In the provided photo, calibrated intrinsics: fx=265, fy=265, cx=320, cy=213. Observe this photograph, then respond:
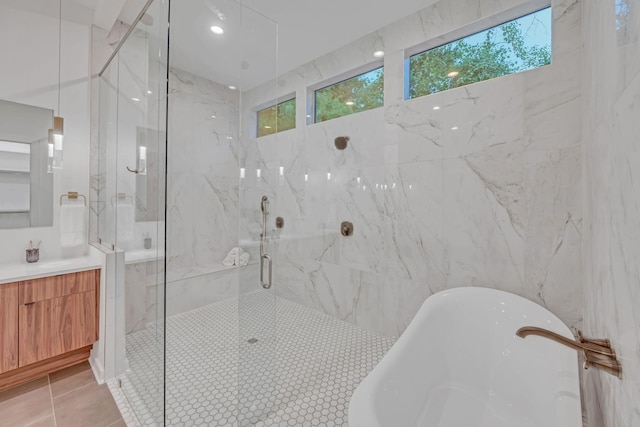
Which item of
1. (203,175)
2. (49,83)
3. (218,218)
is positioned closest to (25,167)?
(49,83)

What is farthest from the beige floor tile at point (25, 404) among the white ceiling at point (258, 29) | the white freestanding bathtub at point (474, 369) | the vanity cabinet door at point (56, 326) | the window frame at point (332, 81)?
the window frame at point (332, 81)

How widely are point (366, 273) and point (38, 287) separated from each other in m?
2.56

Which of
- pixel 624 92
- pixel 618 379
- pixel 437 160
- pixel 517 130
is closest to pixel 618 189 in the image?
pixel 624 92

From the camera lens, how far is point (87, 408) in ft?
5.59

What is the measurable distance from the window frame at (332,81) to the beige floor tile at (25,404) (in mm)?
3197

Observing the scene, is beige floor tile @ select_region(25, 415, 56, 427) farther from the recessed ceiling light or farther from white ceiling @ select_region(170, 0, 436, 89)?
the recessed ceiling light

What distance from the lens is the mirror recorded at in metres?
2.05

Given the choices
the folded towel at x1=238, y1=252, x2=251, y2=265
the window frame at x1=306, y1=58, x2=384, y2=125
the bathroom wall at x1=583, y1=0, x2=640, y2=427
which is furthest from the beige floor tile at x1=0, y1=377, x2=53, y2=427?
the window frame at x1=306, y1=58, x2=384, y2=125

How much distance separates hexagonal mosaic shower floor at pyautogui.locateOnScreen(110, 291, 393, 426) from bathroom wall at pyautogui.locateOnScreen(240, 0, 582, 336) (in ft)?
1.87

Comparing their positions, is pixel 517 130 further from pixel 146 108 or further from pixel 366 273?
pixel 146 108

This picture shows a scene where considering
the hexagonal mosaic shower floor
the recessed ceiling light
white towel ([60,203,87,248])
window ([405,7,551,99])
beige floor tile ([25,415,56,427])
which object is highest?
the recessed ceiling light

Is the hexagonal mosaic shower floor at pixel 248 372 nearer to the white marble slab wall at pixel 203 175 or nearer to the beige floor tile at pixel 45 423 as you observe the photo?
the beige floor tile at pixel 45 423

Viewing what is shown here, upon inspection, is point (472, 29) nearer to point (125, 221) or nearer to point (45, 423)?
point (125, 221)

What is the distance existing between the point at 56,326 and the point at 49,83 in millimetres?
1981
